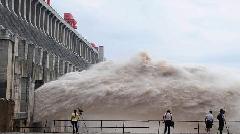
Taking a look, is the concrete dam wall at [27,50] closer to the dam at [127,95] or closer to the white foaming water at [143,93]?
the dam at [127,95]

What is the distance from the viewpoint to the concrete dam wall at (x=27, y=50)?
138ft

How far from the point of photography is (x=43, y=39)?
75312mm

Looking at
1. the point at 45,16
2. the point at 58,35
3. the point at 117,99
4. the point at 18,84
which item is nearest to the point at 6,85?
the point at 18,84

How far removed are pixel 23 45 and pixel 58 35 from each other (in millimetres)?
45497

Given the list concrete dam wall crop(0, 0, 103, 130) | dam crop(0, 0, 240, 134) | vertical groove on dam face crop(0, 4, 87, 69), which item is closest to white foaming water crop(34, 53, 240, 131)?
dam crop(0, 0, 240, 134)

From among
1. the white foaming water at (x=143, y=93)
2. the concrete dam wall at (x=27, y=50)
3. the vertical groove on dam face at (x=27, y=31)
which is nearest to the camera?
the white foaming water at (x=143, y=93)

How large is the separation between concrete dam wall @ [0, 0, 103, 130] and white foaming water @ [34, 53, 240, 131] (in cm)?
358

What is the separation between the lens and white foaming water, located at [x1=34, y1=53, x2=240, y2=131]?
128 feet

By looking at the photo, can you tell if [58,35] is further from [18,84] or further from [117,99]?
[117,99]

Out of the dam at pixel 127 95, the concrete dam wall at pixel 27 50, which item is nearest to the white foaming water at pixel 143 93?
the dam at pixel 127 95

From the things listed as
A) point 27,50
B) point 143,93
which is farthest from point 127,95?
point 27,50

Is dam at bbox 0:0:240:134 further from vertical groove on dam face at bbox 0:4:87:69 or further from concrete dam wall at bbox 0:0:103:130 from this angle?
vertical groove on dam face at bbox 0:4:87:69

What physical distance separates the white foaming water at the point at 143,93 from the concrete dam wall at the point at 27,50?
358cm

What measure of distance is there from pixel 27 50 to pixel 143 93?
16.9 m
